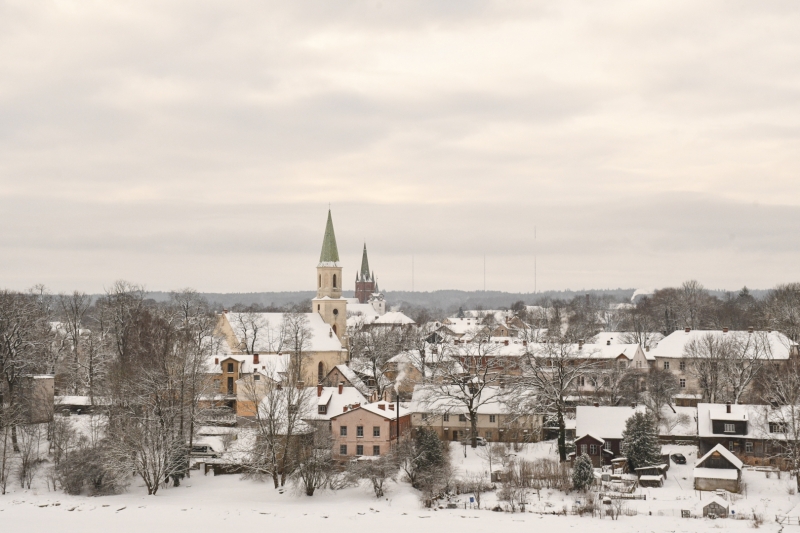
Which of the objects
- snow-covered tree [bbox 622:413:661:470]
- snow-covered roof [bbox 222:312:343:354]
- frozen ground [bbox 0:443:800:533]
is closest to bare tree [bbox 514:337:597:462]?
snow-covered tree [bbox 622:413:661:470]

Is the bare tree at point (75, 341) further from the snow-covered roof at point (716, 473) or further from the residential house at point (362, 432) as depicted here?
the snow-covered roof at point (716, 473)

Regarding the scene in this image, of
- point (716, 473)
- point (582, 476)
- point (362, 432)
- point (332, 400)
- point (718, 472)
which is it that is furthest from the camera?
point (332, 400)

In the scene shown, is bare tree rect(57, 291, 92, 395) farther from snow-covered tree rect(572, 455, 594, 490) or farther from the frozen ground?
snow-covered tree rect(572, 455, 594, 490)

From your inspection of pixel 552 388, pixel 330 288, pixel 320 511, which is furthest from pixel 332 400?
pixel 330 288

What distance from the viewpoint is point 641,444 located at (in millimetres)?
47969

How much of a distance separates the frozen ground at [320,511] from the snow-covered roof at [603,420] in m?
5.48

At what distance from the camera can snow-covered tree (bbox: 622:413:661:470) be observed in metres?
47.9

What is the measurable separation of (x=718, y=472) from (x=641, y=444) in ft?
14.4

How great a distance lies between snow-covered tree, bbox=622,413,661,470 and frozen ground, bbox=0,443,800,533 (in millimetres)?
1835

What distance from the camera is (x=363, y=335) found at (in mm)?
99438

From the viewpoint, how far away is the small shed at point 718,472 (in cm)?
4509

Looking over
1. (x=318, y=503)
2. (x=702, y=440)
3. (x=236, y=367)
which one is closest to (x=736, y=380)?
(x=702, y=440)

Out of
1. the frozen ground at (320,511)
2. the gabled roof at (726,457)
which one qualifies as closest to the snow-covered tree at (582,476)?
the frozen ground at (320,511)

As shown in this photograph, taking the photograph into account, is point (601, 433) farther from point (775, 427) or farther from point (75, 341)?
point (75, 341)
